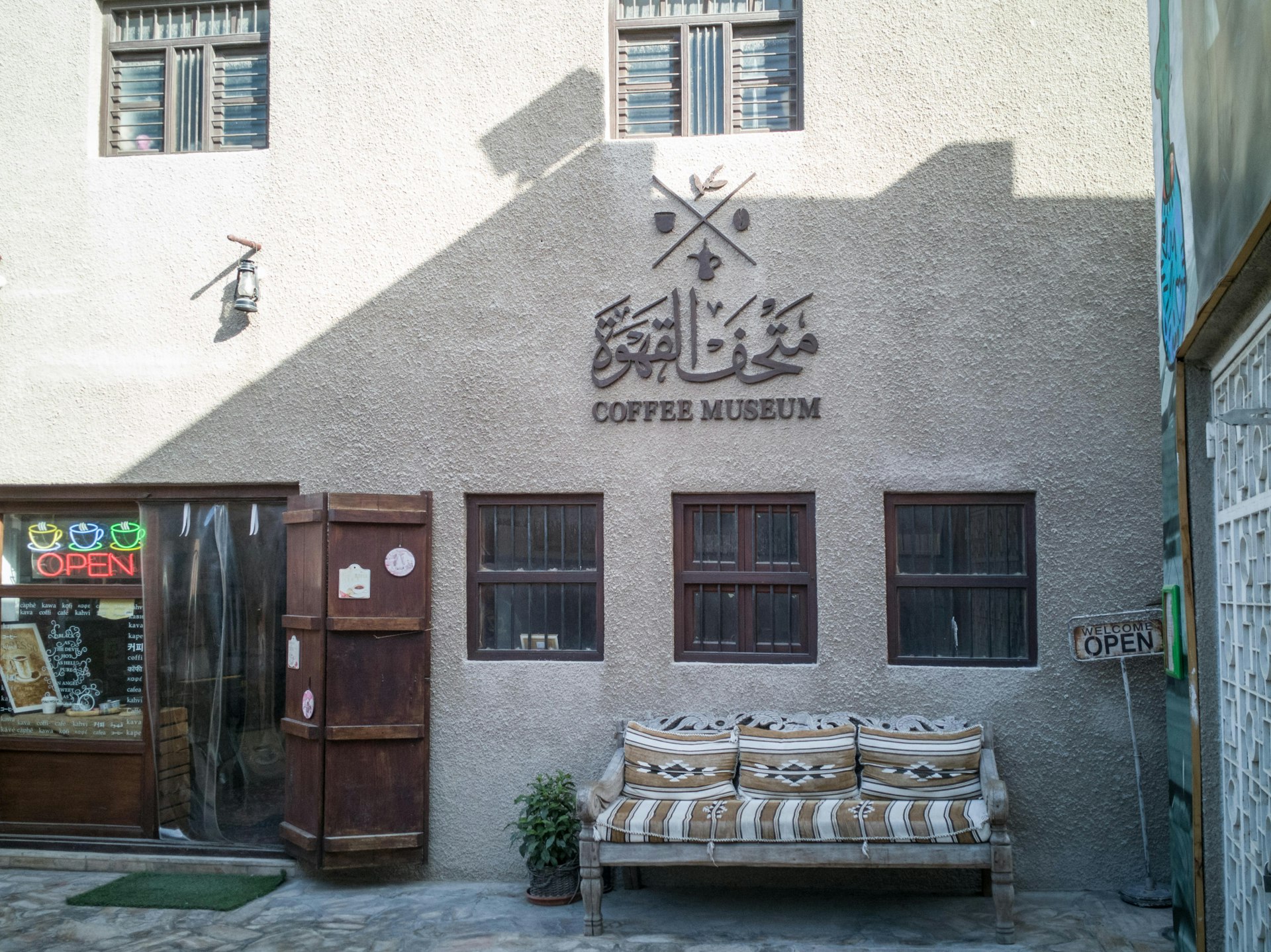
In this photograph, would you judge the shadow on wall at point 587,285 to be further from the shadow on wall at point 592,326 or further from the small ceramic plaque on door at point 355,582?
the small ceramic plaque on door at point 355,582

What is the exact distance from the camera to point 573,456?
7008 millimetres

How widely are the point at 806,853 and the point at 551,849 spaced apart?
153 centimetres

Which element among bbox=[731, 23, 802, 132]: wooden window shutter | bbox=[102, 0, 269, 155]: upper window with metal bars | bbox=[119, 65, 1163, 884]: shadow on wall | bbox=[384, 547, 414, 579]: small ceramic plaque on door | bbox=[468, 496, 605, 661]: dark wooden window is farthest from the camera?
bbox=[102, 0, 269, 155]: upper window with metal bars

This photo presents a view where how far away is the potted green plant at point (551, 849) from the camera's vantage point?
645 centimetres

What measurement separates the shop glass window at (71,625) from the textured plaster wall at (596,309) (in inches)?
18.3

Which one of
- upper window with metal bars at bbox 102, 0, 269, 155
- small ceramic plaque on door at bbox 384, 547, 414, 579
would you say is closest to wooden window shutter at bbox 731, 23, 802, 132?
upper window with metal bars at bbox 102, 0, 269, 155

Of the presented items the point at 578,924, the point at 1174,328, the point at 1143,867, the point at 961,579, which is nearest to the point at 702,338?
the point at 961,579

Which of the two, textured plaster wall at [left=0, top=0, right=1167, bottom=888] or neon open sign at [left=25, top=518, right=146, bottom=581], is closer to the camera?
textured plaster wall at [left=0, top=0, right=1167, bottom=888]

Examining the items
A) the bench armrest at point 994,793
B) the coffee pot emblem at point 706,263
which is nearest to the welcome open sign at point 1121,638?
the bench armrest at point 994,793

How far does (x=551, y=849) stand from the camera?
21.1ft

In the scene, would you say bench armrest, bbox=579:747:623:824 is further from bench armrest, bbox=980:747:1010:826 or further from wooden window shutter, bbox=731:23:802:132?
wooden window shutter, bbox=731:23:802:132

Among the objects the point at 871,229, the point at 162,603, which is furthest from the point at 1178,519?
the point at 162,603

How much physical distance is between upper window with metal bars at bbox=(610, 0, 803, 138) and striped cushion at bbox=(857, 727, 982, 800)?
12.6 feet

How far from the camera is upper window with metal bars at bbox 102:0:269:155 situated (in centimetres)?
772
